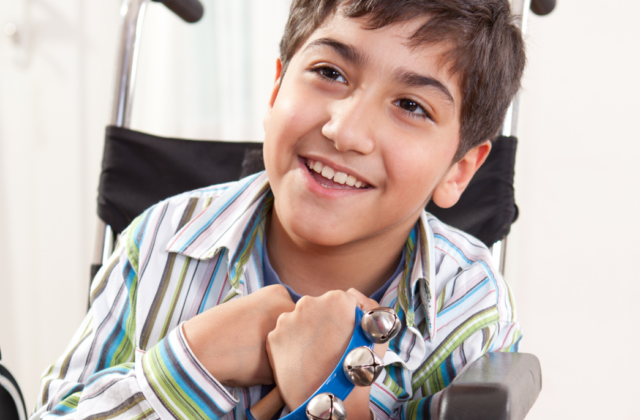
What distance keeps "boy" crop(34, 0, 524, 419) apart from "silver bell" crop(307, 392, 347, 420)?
0.19 feet

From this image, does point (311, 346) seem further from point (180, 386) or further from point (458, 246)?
point (458, 246)

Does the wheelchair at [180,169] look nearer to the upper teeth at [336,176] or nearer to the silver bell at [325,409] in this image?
the upper teeth at [336,176]

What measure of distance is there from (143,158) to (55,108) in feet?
2.92

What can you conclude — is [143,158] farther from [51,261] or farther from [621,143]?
[621,143]

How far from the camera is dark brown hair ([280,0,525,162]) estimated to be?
646 mm

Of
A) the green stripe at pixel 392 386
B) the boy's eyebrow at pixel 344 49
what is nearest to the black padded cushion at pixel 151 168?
the boy's eyebrow at pixel 344 49

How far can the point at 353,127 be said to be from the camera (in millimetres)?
630

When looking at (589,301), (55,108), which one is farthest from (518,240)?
(55,108)

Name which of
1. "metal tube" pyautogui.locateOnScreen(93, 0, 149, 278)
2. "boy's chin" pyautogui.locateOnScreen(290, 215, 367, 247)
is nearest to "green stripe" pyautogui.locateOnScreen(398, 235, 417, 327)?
"boy's chin" pyautogui.locateOnScreen(290, 215, 367, 247)

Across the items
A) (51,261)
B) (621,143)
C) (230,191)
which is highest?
(621,143)

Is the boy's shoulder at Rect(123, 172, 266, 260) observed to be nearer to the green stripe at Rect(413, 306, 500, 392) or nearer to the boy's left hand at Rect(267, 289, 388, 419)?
the boy's left hand at Rect(267, 289, 388, 419)

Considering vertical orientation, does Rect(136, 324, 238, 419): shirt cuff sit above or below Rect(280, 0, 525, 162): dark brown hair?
below

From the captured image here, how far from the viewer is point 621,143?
4.78 ft

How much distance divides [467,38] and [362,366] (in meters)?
0.41
